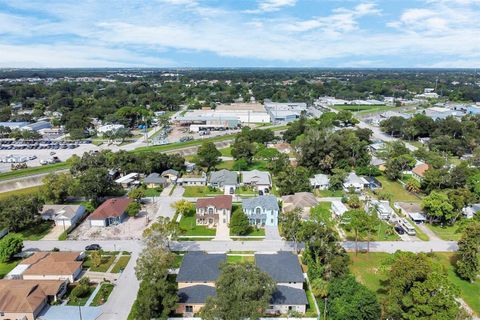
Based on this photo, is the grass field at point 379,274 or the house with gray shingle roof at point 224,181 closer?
the grass field at point 379,274

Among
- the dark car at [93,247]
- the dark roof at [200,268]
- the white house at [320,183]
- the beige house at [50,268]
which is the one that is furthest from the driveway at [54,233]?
the white house at [320,183]

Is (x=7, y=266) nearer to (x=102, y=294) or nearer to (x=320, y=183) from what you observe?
(x=102, y=294)

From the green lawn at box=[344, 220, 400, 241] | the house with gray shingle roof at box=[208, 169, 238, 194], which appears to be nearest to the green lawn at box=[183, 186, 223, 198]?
the house with gray shingle roof at box=[208, 169, 238, 194]

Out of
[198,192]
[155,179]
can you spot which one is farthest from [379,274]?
[155,179]

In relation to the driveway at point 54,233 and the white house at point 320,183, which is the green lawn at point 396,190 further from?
the driveway at point 54,233

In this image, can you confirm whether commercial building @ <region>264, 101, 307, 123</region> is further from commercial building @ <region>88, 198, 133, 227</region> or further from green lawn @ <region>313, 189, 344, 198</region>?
commercial building @ <region>88, 198, 133, 227</region>

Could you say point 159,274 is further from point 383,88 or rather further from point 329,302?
point 383,88
